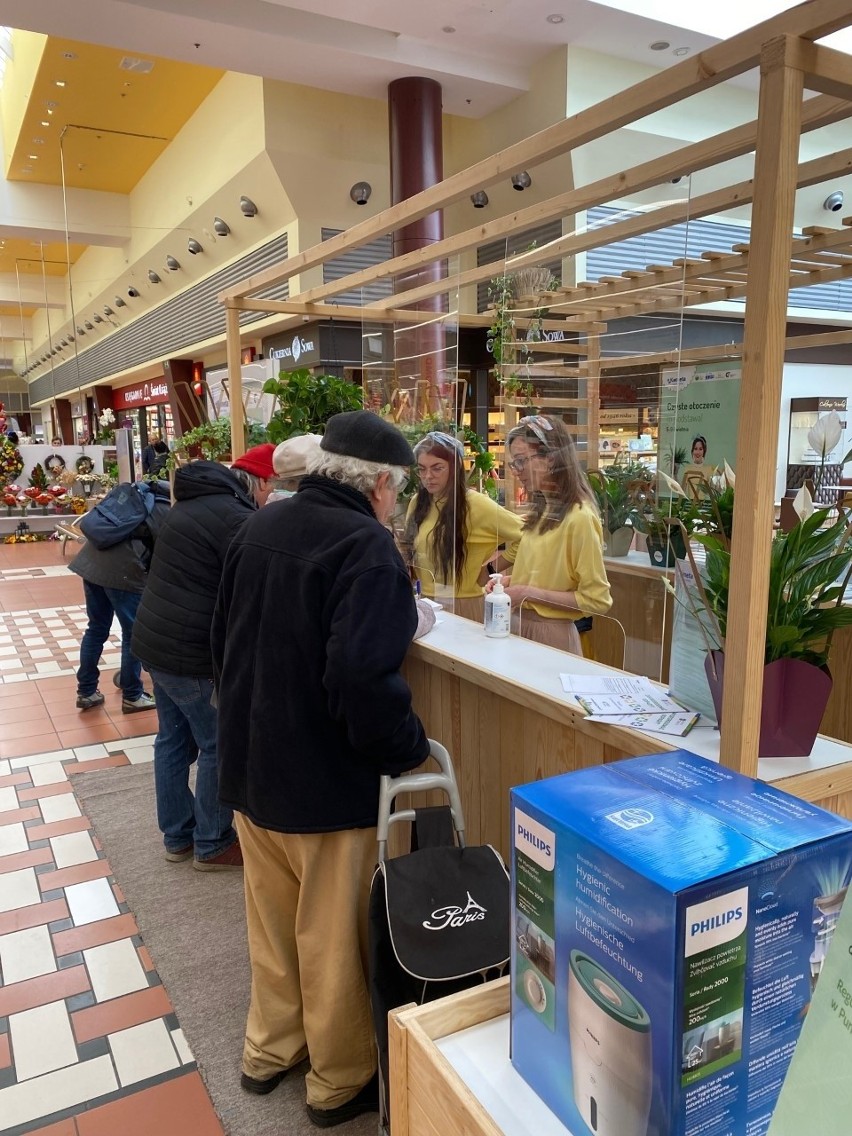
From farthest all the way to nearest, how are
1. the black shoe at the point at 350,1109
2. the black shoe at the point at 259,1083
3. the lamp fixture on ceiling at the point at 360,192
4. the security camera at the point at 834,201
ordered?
the lamp fixture on ceiling at the point at 360,192
the security camera at the point at 834,201
the black shoe at the point at 259,1083
the black shoe at the point at 350,1109

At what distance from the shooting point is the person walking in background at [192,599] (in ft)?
9.24

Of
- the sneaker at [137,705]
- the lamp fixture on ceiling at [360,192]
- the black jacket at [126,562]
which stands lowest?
the sneaker at [137,705]

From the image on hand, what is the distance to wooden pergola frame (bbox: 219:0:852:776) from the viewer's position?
52.0 inches

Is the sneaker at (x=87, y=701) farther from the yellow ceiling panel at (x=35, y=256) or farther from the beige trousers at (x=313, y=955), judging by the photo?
the yellow ceiling panel at (x=35, y=256)

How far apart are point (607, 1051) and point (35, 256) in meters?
23.3

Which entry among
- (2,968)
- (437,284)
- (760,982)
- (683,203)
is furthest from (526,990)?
(437,284)

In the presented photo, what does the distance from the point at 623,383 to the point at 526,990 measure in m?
1.72

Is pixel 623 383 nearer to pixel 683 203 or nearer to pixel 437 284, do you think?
pixel 683 203

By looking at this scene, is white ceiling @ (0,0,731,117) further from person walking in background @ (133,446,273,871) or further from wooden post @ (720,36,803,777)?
wooden post @ (720,36,803,777)

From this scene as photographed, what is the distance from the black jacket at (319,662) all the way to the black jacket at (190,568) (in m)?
0.89

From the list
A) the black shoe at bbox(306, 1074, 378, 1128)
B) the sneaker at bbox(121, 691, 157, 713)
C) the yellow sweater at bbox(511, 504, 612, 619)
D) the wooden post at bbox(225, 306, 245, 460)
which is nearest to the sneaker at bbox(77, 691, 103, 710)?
the sneaker at bbox(121, 691, 157, 713)

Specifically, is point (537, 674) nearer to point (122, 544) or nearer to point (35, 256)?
point (122, 544)

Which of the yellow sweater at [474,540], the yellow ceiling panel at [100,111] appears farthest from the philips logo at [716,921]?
the yellow ceiling panel at [100,111]

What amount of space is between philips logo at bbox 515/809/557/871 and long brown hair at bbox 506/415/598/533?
164 cm
